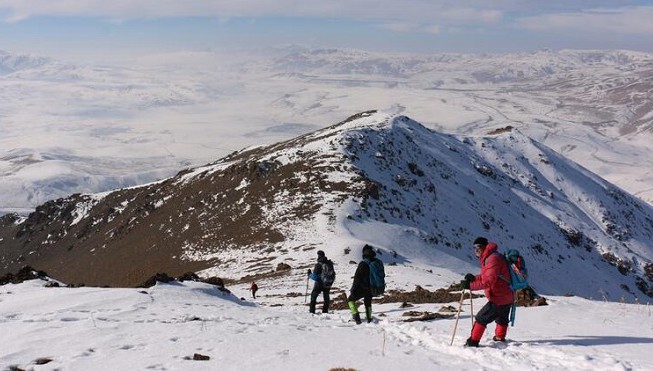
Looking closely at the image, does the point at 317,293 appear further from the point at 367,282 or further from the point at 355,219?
the point at 355,219

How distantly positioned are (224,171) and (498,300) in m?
55.2

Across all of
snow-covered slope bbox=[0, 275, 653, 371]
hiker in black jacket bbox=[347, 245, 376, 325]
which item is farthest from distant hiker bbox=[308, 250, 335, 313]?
hiker in black jacket bbox=[347, 245, 376, 325]

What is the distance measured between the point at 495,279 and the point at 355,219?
33434 mm

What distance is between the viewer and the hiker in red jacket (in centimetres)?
1000

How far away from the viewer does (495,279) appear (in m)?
10.0

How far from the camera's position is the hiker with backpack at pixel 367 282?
13883mm

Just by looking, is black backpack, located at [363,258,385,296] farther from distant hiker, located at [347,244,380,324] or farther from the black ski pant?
the black ski pant

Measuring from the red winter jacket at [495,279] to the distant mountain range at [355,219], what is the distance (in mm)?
22650

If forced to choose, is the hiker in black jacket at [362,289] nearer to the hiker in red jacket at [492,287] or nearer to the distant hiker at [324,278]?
the distant hiker at [324,278]

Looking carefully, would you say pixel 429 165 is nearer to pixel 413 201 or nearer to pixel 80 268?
pixel 413 201

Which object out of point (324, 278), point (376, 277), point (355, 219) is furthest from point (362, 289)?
point (355, 219)

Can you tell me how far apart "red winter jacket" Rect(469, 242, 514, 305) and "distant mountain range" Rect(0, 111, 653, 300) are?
74.3 ft

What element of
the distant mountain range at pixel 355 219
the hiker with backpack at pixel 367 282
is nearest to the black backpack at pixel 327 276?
the hiker with backpack at pixel 367 282

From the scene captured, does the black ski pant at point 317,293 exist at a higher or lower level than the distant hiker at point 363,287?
lower
